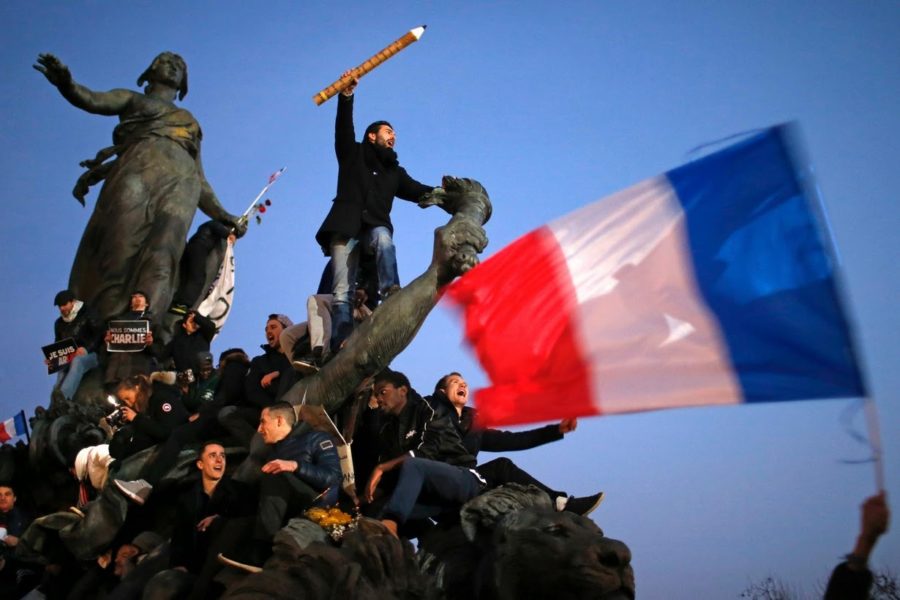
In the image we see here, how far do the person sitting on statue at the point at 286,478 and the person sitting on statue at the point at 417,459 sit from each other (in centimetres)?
36

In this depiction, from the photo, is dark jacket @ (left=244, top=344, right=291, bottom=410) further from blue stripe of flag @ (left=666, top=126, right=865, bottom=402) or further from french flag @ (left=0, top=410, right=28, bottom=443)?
french flag @ (left=0, top=410, right=28, bottom=443)

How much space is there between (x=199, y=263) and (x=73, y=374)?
4.61 metres

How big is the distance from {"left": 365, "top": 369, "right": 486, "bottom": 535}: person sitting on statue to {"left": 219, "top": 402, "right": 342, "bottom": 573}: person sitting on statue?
36cm

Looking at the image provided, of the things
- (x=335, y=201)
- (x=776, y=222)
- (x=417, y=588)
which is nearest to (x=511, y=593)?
(x=417, y=588)

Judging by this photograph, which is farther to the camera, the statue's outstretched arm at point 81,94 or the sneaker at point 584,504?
the statue's outstretched arm at point 81,94

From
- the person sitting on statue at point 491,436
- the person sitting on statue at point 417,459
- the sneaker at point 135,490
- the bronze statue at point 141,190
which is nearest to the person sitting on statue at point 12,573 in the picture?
the sneaker at point 135,490

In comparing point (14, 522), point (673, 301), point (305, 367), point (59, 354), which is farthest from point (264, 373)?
point (59, 354)

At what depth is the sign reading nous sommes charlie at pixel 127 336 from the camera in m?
14.3

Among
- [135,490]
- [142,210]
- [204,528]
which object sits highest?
[142,210]

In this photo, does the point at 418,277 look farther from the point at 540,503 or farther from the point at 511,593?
the point at 511,593

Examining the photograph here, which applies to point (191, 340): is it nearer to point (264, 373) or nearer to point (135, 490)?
point (264, 373)

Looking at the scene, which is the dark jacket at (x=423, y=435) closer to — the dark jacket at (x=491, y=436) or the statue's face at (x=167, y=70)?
the dark jacket at (x=491, y=436)

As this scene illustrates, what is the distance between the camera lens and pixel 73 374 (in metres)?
14.2

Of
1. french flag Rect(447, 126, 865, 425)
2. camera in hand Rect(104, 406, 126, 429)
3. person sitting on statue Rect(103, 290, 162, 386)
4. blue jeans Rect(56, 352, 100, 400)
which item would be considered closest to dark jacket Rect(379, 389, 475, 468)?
french flag Rect(447, 126, 865, 425)
